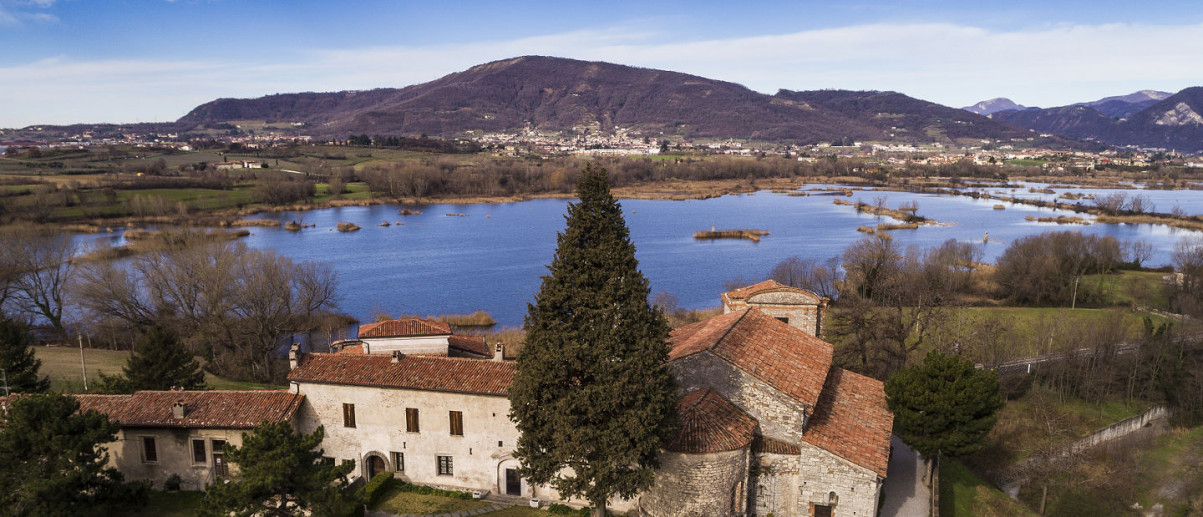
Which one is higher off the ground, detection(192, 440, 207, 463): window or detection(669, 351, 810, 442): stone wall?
detection(669, 351, 810, 442): stone wall

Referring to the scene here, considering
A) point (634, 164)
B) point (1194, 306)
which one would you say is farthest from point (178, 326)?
point (634, 164)

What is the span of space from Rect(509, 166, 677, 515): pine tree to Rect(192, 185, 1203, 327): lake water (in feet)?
107

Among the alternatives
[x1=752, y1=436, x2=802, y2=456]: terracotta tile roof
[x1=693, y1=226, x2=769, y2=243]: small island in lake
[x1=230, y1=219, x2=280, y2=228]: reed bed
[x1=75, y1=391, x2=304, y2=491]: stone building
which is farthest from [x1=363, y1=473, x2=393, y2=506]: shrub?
[x1=230, y1=219, x2=280, y2=228]: reed bed

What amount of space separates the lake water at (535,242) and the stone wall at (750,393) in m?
30.6

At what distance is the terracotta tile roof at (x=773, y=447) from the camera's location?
1791 centimetres

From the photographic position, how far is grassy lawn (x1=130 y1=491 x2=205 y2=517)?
18672mm

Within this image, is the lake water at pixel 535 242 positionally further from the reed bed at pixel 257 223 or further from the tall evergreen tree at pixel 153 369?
the tall evergreen tree at pixel 153 369

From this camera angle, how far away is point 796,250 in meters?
72.4

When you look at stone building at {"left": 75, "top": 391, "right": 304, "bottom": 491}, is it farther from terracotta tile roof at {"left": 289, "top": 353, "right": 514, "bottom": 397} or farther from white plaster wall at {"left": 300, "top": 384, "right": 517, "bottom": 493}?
terracotta tile roof at {"left": 289, "top": 353, "right": 514, "bottom": 397}

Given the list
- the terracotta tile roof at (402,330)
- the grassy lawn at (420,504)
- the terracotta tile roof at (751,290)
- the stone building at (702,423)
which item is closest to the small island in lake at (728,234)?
the terracotta tile roof at (751,290)

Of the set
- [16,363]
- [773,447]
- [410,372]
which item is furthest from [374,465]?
[16,363]

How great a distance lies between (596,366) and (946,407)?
12.3 m

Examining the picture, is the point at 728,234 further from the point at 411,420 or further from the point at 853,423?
the point at 411,420

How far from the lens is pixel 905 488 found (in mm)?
21062
